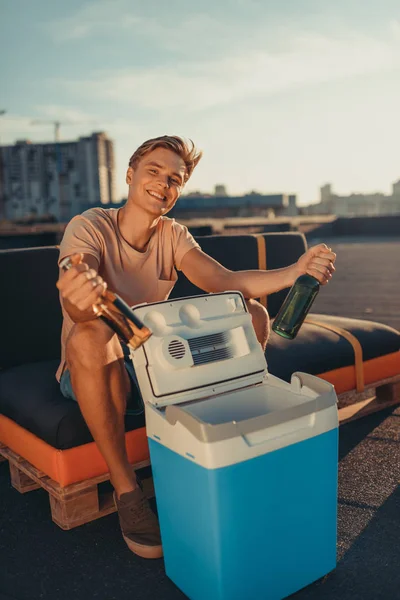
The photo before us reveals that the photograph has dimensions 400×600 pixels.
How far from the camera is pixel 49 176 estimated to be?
100938 millimetres

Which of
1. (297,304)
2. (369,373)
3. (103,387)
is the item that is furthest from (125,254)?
(369,373)

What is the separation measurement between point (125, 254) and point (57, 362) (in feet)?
2.30

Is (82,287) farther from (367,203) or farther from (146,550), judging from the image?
(367,203)

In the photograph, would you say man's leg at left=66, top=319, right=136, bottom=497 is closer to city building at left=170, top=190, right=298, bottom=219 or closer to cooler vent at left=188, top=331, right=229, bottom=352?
cooler vent at left=188, top=331, right=229, bottom=352

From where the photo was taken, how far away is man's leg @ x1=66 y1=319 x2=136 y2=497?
5.96ft

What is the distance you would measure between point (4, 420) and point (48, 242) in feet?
27.9

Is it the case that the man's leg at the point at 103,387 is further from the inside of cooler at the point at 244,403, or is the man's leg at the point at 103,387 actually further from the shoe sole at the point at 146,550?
the inside of cooler at the point at 244,403

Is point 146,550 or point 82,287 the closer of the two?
point 82,287

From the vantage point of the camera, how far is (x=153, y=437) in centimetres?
163

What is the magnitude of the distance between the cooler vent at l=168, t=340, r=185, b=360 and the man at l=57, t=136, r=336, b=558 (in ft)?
0.81

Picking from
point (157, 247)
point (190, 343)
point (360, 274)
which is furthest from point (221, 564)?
point (360, 274)

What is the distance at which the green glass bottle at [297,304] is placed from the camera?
1936 millimetres

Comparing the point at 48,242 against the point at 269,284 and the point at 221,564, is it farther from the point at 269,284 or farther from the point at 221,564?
the point at 221,564

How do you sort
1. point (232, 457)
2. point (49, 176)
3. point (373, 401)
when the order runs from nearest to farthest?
point (232, 457) < point (373, 401) < point (49, 176)
